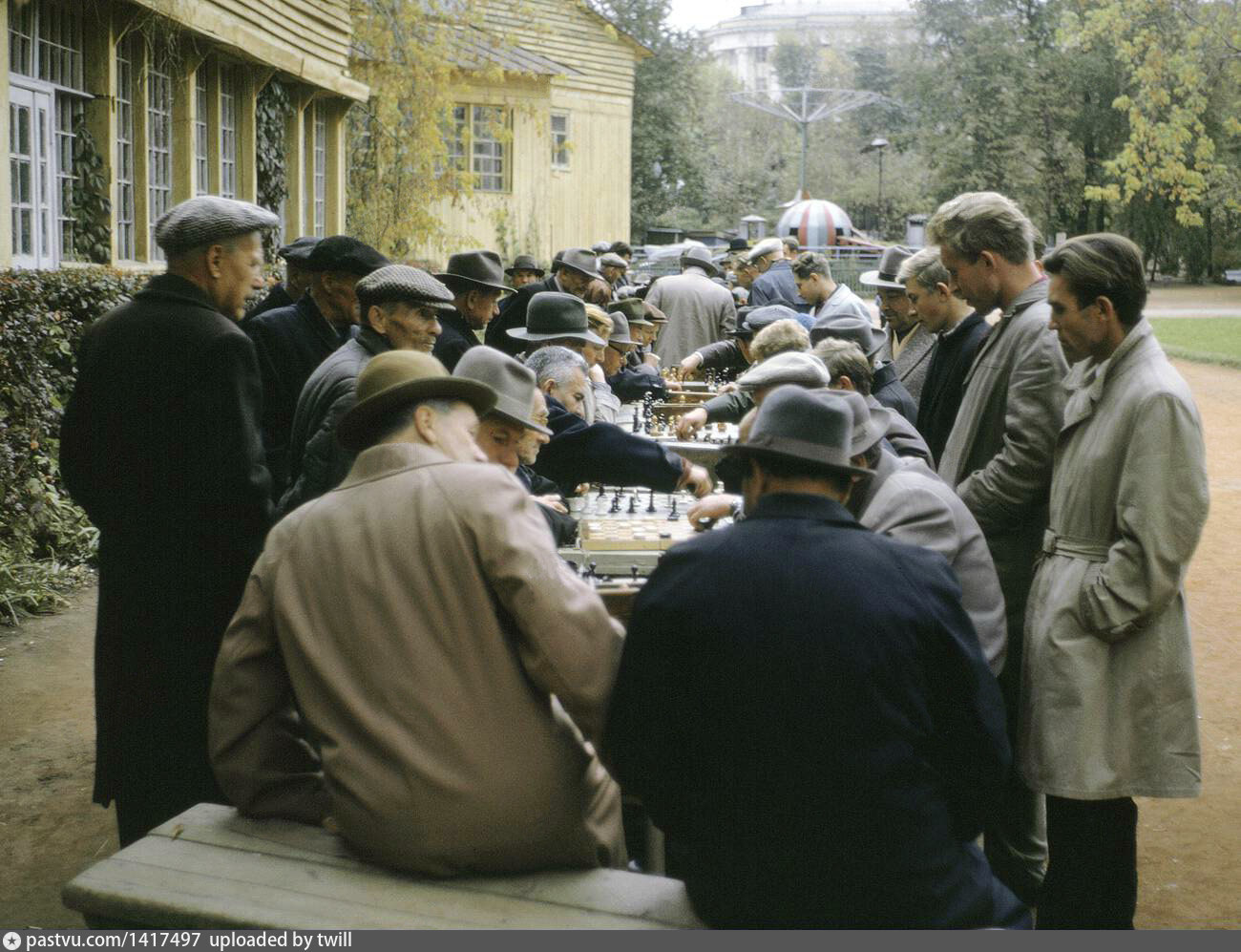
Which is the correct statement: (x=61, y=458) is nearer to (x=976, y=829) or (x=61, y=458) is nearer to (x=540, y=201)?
(x=976, y=829)

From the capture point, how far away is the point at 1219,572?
1046 cm

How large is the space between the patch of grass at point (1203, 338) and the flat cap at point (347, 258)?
75.4ft

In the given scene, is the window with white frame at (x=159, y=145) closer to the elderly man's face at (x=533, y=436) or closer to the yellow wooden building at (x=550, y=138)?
the elderly man's face at (x=533, y=436)

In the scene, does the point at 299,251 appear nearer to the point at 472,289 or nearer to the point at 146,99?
the point at 472,289

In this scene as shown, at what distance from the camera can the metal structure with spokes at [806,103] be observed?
53.8 m

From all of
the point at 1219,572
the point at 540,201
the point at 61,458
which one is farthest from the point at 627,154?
the point at 61,458

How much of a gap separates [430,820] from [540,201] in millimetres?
30485

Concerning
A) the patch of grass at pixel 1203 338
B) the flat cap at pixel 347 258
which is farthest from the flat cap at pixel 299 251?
the patch of grass at pixel 1203 338

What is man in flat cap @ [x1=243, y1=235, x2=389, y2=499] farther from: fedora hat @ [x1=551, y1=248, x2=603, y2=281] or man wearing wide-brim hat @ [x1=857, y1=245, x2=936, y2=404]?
fedora hat @ [x1=551, y1=248, x2=603, y2=281]

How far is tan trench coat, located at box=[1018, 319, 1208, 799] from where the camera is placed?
4.00m

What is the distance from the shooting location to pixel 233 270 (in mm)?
4445

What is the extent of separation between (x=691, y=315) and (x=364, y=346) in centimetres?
851

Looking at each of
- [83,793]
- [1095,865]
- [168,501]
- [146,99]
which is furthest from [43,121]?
[1095,865]

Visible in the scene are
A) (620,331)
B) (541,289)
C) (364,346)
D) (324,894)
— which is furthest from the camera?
(620,331)
